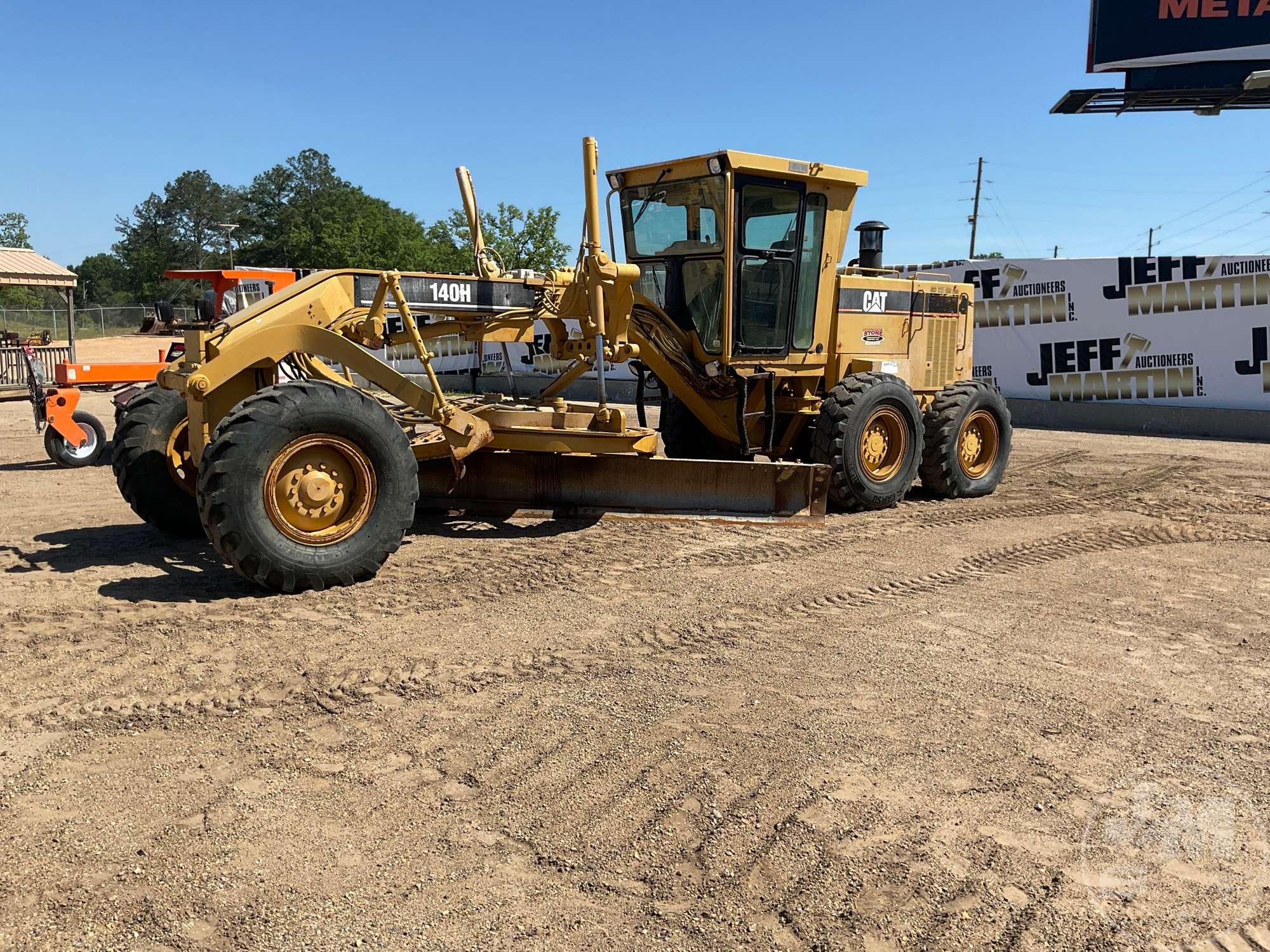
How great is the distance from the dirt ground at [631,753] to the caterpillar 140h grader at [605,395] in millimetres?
637

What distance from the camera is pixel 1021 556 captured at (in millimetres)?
7102

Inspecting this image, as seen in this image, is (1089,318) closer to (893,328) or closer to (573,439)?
(893,328)

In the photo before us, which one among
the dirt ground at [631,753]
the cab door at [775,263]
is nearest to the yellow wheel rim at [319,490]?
the dirt ground at [631,753]

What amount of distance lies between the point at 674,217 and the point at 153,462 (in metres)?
4.58

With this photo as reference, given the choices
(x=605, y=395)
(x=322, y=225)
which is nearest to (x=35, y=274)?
(x=605, y=395)

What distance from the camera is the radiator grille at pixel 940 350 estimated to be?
989 centimetres

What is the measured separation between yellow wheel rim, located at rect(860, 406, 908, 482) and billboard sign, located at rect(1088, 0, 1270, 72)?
1606cm

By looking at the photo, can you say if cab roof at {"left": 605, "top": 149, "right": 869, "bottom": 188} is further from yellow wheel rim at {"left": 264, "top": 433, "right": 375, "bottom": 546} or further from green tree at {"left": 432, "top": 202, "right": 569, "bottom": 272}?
green tree at {"left": 432, "top": 202, "right": 569, "bottom": 272}

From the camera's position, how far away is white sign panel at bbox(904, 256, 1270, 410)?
15117 millimetres

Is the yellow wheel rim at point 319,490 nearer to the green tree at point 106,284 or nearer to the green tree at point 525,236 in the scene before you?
the green tree at point 525,236

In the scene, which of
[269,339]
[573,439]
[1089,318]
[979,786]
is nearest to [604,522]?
[573,439]

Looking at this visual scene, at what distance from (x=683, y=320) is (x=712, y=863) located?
612 cm

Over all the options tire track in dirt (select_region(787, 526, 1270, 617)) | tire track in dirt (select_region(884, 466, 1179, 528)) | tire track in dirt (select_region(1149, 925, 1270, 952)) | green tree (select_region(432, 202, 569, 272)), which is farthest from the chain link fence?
tire track in dirt (select_region(1149, 925, 1270, 952))

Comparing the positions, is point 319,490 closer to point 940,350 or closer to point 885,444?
point 885,444
